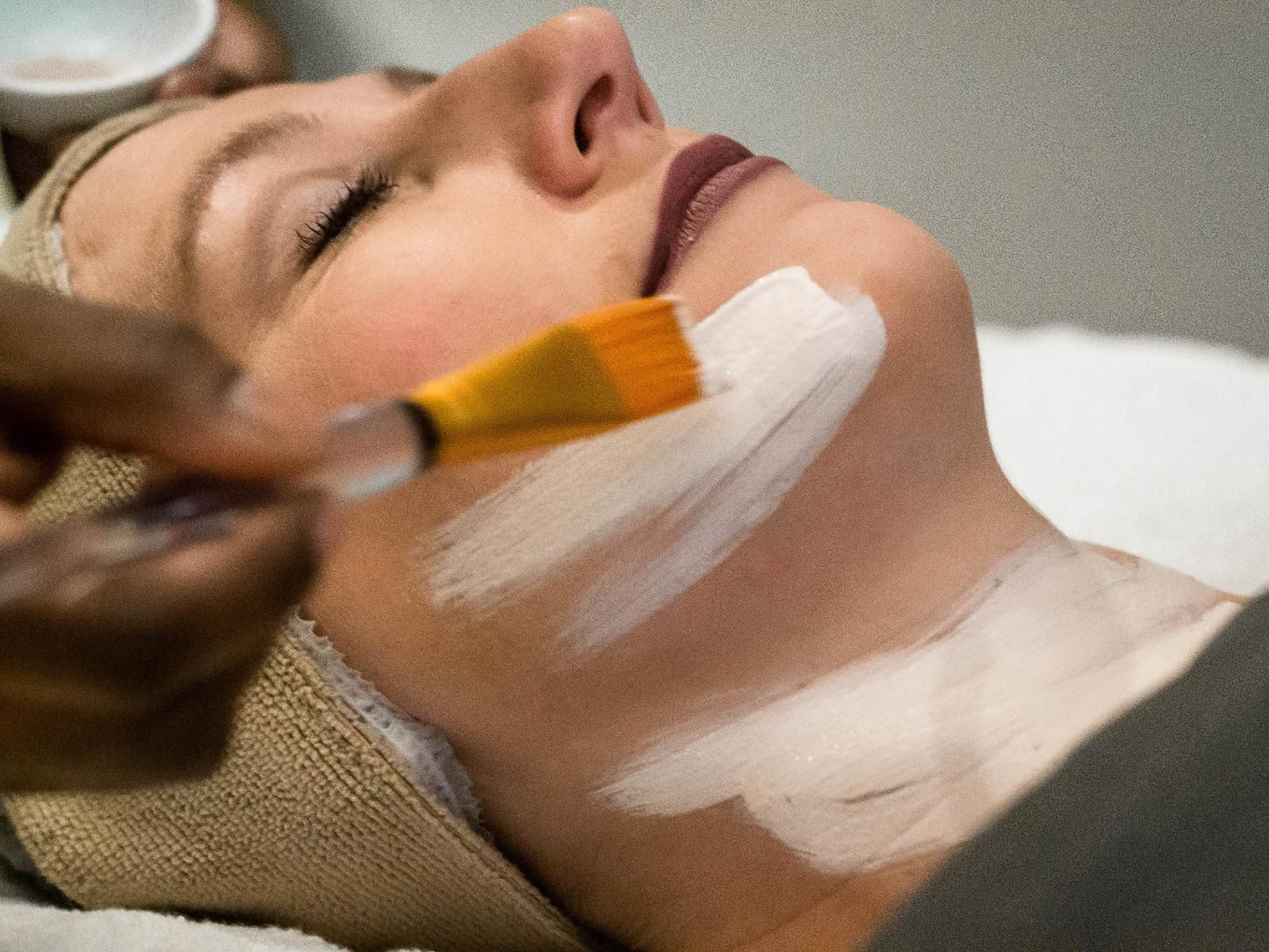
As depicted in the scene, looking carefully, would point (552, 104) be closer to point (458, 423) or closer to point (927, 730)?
point (458, 423)

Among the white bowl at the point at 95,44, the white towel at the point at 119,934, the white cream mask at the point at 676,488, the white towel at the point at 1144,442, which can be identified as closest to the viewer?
the white cream mask at the point at 676,488

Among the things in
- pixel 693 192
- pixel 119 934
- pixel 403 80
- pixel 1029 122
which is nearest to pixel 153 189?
pixel 403 80

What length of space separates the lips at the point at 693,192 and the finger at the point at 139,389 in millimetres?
326

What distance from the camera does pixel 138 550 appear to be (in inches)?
11.7

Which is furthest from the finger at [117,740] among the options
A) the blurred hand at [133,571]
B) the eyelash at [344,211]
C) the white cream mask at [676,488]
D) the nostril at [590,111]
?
the nostril at [590,111]

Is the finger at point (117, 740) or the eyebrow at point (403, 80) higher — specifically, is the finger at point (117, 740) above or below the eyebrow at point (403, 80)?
below

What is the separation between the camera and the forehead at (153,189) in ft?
2.02

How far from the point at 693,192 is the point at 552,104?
109 mm

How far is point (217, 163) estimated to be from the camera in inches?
24.3

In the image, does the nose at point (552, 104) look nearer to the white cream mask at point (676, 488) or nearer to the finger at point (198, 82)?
the white cream mask at point (676, 488)

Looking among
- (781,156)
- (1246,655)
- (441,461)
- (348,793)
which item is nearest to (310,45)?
(781,156)

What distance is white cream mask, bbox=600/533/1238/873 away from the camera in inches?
22.6

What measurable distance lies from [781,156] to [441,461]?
992 mm

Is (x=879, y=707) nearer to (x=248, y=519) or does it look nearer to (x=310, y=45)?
(x=248, y=519)
